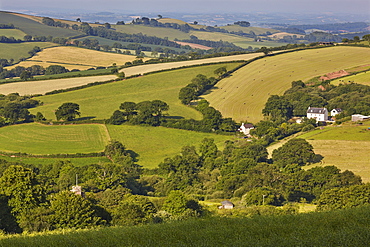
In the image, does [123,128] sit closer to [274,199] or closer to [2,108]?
[2,108]

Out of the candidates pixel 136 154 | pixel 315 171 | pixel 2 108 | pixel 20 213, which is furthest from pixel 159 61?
pixel 20 213

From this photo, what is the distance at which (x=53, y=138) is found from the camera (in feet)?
283

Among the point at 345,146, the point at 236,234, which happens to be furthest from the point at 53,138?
the point at 236,234

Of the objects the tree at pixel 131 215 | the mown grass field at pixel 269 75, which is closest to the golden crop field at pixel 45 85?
the mown grass field at pixel 269 75

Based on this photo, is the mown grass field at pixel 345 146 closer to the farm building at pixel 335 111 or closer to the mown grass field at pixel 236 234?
the farm building at pixel 335 111

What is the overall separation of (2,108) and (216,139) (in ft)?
157

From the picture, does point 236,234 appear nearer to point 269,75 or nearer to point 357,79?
point 357,79

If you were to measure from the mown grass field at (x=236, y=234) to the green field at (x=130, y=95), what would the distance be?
262 ft

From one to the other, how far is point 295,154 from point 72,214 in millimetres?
43876

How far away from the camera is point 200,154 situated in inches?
3169

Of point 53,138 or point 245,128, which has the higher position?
point 245,128

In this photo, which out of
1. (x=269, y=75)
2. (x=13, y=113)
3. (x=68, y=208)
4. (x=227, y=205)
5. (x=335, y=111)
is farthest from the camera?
(x=269, y=75)

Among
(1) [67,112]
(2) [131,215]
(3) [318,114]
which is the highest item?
(2) [131,215]

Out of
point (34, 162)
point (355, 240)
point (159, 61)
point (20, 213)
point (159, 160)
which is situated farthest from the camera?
point (159, 61)
